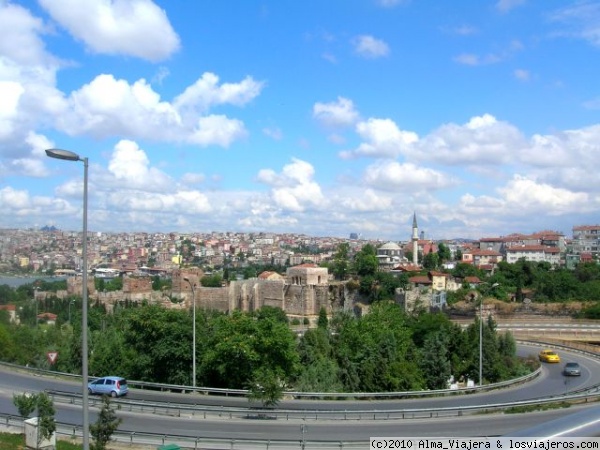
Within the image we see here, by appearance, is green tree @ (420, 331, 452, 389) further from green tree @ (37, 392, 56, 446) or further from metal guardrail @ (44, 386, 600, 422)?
green tree @ (37, 392, 56, 446)

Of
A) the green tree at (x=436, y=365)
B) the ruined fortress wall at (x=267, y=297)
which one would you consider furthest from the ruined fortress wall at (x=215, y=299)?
the green tree at (x=436, y=365)

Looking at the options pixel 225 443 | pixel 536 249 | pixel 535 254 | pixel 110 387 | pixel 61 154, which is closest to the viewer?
pixel 61 154

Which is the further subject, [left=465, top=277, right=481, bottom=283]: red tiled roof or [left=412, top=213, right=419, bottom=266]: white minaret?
[left=412, top=213, right=419, bottom=266]: white minaret

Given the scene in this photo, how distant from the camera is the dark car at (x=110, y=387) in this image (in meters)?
19.2

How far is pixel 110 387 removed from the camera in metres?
19.3

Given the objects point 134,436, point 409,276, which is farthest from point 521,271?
point 134,436

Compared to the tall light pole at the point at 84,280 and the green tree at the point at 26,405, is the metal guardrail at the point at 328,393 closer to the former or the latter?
the green tree at the point at 26,405

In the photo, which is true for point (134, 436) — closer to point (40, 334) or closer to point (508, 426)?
point (508, 426)

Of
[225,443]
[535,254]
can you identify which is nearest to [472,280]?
[535,254]

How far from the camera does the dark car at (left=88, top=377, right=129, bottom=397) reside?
1922cm

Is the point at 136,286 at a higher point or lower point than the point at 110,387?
lower

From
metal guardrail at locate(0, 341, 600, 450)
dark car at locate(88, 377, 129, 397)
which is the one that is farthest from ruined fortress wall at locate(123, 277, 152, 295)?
metal guardrail at locate(0, 341, 600, 450)

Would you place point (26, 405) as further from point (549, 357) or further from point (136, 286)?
point (136, 286)

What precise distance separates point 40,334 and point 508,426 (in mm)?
27617
